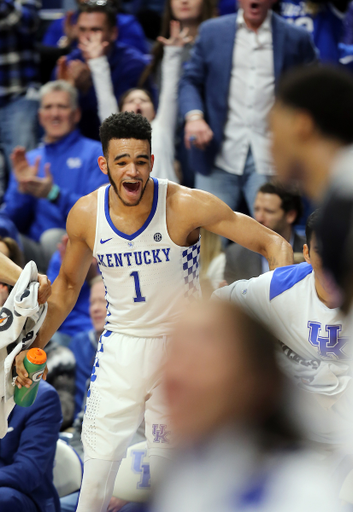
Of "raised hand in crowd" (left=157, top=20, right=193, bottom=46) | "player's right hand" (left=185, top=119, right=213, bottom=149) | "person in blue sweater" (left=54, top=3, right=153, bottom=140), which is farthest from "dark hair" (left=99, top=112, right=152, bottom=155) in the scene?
"person in blue sweater" (left=54, top=3, right=153, bottom=140)

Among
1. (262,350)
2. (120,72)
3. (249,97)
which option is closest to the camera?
(262,350)

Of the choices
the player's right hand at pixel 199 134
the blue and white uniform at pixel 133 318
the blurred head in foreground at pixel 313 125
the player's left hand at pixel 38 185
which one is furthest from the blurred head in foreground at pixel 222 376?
the player's left hand at pixel 38 185

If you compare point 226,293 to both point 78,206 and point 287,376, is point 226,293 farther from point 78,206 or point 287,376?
point 287,376

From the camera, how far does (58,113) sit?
5480 millimetres

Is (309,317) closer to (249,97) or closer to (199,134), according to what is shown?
(199,134)

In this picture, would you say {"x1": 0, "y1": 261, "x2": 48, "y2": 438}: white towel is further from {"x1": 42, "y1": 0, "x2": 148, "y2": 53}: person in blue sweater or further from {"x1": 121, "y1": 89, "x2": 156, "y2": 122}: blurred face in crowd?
{"x1": 42, "y1": 0, "x2": 148, "y2": 53}: person in blue sweater

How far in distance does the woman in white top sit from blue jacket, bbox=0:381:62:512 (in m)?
2.25

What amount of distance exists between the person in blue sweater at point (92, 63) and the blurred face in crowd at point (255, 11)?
1134 millimetres

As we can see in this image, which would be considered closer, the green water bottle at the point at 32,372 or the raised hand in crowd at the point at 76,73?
the green water bottle at the point at 32,372

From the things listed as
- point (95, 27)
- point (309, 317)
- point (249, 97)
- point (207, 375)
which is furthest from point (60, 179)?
point (207, 375)

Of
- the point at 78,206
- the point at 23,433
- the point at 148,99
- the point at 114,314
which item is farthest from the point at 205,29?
the point at 23,433

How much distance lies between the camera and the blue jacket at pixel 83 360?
15.0 ft

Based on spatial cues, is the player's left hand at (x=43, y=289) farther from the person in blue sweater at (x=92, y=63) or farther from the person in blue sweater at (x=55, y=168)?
the person in blue sweater at (x=92, y=63)

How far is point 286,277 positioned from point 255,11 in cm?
243
